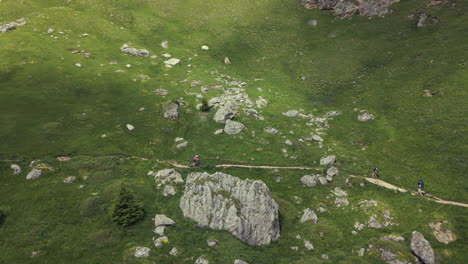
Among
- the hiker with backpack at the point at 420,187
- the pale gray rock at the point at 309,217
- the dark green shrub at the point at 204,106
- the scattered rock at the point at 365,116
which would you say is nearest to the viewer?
the pale gray rock at the point at 309,217

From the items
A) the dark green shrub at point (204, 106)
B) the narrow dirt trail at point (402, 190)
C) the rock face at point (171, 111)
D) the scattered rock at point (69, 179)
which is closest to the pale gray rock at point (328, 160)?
the narrow dirt trail at point (402, 190)

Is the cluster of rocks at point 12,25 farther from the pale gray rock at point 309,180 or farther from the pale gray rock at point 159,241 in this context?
the pale gray rock at point 309,180

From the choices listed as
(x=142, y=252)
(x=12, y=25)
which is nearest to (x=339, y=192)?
(x=142, y=252)

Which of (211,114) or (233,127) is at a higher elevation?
(233,127)

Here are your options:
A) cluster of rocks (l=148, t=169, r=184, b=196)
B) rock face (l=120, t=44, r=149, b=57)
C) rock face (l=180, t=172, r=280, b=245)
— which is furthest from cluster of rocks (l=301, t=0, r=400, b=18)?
cluster of rocks (l=148, t=169, r=184, b=196)

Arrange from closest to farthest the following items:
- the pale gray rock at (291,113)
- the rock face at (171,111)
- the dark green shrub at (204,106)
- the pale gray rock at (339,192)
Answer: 1. the pale gray rock at (339,192)
2. the rock face at (171,111)
3. the dark green shrub at (204,106)
4. the pale gray rock at (291,113)

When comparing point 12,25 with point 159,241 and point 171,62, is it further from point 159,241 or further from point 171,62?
point 159,241
